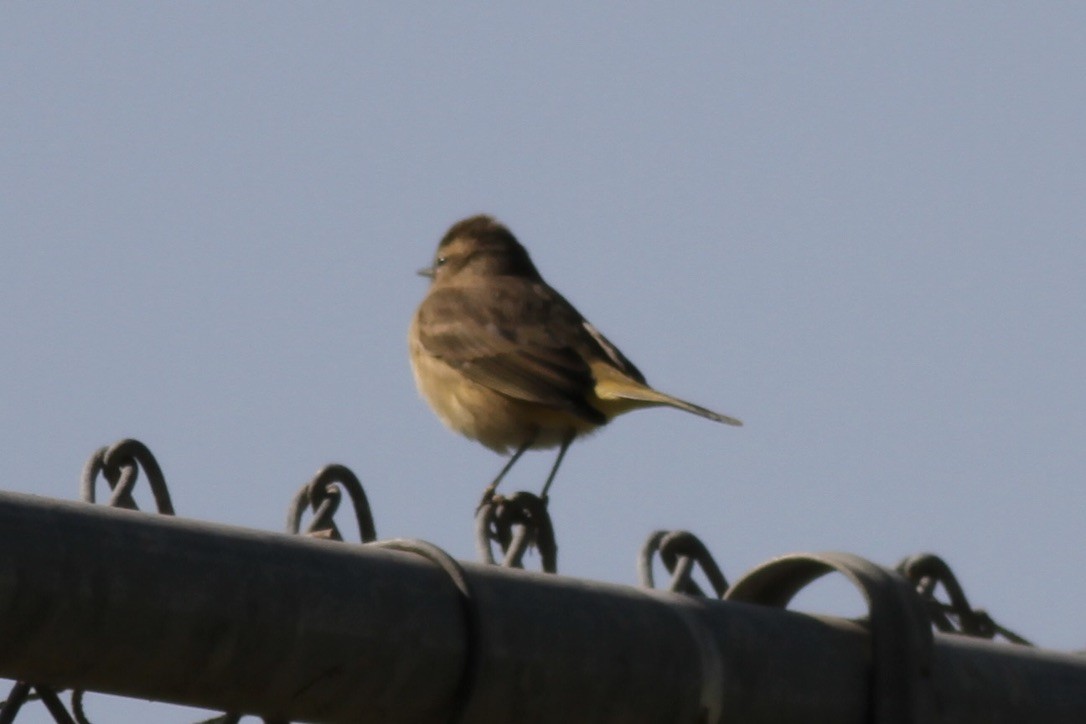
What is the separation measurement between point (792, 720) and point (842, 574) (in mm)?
220

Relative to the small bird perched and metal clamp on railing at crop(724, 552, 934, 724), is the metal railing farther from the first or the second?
the small bird perched

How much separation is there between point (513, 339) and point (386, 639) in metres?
6.62

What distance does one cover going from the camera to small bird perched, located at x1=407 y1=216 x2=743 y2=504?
793 centimetres

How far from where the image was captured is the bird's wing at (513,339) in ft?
26.3

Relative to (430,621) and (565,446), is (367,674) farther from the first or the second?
A: (565,446)

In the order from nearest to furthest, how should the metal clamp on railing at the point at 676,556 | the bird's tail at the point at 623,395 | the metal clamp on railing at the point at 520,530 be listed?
the metal clamp on railing at the point at 676,556
the metal clamp on railing at the point at 520,530
the bird's tail at the point at 623,395

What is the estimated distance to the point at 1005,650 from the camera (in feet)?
8.41

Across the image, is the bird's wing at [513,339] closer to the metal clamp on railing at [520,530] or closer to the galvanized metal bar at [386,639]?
the metal clamp on railing at [520,530]

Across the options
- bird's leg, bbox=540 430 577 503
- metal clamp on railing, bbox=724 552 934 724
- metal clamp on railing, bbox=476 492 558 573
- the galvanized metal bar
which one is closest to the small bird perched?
bird's leg, bbox=540 430 577 503

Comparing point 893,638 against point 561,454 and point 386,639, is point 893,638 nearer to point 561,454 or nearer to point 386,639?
point 386,639

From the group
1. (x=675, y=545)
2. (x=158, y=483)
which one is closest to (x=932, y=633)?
(x=675, y=545)

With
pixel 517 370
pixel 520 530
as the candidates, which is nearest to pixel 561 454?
pixel 517 370

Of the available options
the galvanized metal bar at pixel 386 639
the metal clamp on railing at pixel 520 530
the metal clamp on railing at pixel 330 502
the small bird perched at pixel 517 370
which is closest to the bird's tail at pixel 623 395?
the small bird perched at pixel 517 370

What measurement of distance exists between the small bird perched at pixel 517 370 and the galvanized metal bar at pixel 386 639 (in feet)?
15.4
